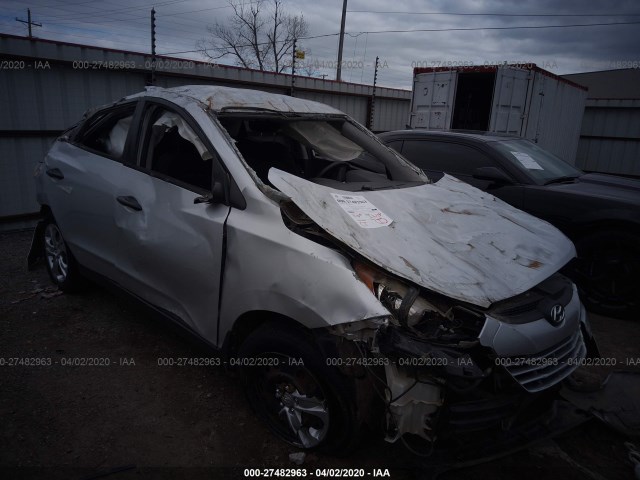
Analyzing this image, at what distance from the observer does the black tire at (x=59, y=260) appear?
3.76 metres

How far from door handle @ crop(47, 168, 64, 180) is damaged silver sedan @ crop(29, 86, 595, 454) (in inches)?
18.6

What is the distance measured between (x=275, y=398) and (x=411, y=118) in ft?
27.0

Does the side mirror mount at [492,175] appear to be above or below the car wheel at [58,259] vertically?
above

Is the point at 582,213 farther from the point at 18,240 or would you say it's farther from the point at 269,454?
the point at 18,240

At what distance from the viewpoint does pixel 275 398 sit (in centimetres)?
230

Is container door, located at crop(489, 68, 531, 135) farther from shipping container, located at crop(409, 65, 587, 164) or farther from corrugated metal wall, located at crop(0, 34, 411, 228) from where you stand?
corrugated metal wall, located at crop(0, 34, 411, 228)

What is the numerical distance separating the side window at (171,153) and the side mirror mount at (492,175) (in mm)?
2723

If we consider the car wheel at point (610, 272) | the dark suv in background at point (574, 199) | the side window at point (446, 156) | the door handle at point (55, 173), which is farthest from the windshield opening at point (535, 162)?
the door handle at point (55, 173)

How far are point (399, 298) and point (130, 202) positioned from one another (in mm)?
1880

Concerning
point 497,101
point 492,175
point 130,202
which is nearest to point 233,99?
point 130,202

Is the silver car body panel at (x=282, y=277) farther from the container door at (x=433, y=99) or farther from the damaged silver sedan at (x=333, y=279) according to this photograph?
the container door at (x=433, y=99)

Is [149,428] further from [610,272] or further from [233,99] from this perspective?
[610,272]

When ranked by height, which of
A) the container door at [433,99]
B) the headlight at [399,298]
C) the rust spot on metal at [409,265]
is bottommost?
the headlight at [399,298]

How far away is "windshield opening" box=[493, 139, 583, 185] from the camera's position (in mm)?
4438
